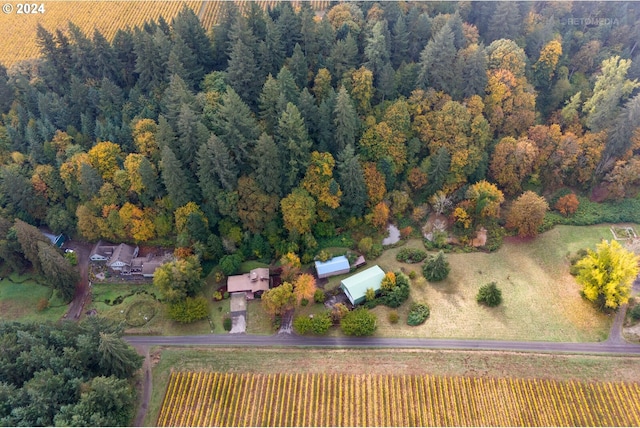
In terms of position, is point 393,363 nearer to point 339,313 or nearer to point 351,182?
point 339,313

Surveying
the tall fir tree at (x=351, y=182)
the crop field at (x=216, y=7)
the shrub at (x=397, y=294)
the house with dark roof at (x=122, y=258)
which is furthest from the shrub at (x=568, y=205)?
the house with dark roof at (x=122, y=258)

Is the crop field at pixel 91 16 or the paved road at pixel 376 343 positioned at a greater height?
the crop field at pixel 91 16

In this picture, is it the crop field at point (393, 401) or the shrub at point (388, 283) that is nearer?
the crop field at point (393, 401)

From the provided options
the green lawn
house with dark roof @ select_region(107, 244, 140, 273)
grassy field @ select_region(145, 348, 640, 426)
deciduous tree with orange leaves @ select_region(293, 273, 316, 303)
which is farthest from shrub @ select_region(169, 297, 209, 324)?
deciduous tree with orange leaves @ select_region(293, 273, 316, 303)

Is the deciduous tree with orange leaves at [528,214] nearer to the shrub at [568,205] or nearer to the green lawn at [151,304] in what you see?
the shrub at [568,205]

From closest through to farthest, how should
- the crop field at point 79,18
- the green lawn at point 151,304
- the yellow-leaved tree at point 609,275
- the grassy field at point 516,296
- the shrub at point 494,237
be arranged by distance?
the yellow-leaved tree at point 609,275 < the grassy field at point 516,296 < the green lawn at point 151,304 < the shrub at point 494,237 < the crop field at point 79,18

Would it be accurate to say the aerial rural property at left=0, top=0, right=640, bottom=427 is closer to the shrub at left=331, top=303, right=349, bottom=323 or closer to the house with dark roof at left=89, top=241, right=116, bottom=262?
the shrub at left=331, top=303, right=349, bottom=323

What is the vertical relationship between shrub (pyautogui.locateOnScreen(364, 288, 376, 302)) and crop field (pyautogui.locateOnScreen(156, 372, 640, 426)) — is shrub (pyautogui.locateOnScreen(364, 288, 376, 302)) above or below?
above
